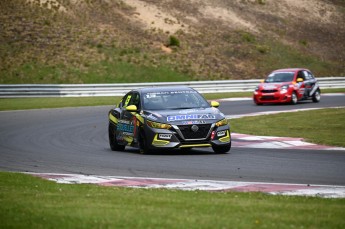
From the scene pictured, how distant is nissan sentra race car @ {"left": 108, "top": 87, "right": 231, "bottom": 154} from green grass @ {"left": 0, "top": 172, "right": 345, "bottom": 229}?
5.63 meters

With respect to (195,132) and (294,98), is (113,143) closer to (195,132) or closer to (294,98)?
(195,132)

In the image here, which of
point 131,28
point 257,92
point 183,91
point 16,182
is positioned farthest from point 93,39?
point 16,182

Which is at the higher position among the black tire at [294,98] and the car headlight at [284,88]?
the car headlight at [284,88]

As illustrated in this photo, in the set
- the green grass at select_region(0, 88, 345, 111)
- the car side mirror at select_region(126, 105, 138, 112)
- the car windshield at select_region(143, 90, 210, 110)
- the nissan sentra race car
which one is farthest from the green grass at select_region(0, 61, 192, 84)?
the car side mirror at select_region(126, 105, 138, 112)

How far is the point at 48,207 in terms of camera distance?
9.88 m

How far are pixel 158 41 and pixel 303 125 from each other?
36.6 meters

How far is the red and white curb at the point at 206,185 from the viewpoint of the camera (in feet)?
38.3

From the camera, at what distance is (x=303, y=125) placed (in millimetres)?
25281

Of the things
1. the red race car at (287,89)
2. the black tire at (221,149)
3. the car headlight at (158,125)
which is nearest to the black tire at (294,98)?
the red race car at (287,89)

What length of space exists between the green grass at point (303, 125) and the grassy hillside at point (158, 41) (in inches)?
1002

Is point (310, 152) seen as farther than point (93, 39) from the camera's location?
No

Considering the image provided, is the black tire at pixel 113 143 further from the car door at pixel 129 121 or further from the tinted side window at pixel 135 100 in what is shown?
the tinted side window at pixel 135 100

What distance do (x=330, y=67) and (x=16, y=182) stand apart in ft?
171

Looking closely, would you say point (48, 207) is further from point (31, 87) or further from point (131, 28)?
point (131, 28)
